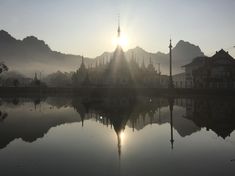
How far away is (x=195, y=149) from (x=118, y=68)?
278ft

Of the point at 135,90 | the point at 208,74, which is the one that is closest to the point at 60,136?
the point at 135,90

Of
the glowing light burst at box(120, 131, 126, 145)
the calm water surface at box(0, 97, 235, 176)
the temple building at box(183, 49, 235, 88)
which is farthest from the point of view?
the temple building at box(183, 49, 235, 88)

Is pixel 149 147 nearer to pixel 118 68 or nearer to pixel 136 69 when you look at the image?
pixel 118 68

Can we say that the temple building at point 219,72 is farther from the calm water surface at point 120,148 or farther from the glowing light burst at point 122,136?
the glowing light burst at point 122,136

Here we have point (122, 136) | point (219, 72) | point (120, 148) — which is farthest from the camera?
point (219, 72)

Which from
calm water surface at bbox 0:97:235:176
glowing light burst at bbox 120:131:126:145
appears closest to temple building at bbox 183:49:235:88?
calm water surface at bbox 0:97:235:176

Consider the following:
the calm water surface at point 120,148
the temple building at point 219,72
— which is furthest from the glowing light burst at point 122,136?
the temple building at point 219,72

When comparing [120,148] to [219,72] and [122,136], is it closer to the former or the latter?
[122,136]

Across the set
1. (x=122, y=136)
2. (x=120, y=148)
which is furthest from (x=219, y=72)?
(x=120, y=148)

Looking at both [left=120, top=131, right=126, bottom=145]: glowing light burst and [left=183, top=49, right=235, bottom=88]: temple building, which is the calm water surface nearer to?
[left=120, top=131, right=126, bottom=145]: glowing light burst

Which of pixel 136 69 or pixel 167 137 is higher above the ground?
pixel 136 69

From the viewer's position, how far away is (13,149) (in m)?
19.0

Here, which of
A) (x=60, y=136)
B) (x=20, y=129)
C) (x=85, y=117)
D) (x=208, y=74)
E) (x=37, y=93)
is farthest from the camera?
(x=37, y=93)

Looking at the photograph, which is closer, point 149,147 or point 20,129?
point 149,147
